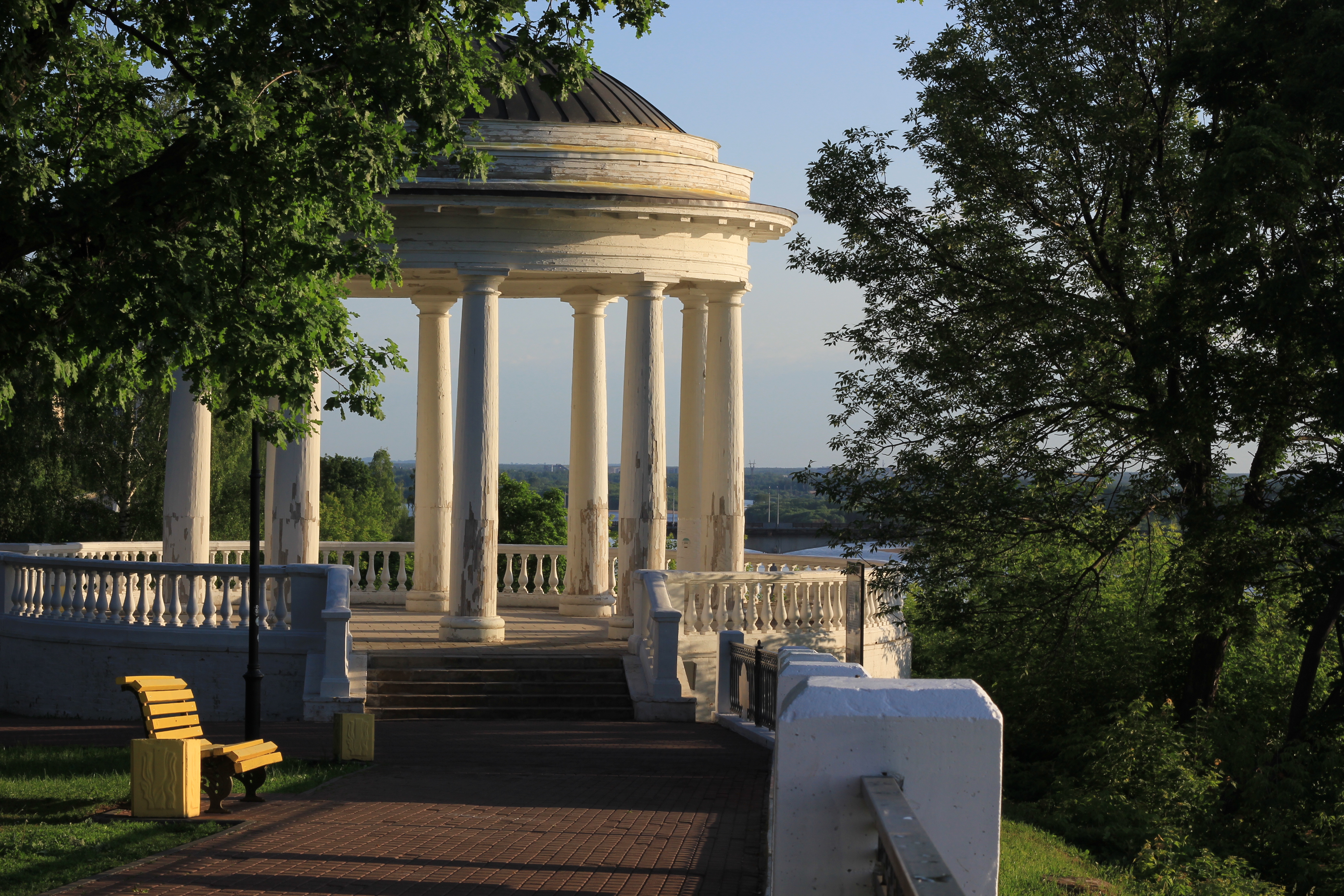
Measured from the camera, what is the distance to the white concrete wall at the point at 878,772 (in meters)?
5.63

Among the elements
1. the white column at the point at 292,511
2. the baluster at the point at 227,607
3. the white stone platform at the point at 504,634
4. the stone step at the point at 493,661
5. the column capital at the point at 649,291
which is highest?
the column capital at the point at 649,291

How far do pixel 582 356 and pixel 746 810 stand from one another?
888 inches

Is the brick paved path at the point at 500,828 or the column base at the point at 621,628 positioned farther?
the column base at the point at 621,628

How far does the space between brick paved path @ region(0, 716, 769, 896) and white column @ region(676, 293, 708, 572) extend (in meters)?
11.9

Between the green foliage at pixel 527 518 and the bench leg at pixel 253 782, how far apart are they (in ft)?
233

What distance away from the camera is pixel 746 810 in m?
16.4

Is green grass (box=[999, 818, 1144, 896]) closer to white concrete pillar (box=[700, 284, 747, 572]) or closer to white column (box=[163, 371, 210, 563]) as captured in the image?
white concrete pillar (box=[700, 284, 747, 572])

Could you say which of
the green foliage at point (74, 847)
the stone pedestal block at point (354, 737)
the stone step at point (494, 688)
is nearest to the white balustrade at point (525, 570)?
the stone step at point (494, 688)

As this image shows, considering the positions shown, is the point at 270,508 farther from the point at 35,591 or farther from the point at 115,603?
the point at 35,591

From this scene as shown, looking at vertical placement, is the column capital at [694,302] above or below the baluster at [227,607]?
above

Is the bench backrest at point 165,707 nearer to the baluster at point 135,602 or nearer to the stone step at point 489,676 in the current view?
the stone step at point 489,676

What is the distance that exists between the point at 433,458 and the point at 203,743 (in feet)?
76.4

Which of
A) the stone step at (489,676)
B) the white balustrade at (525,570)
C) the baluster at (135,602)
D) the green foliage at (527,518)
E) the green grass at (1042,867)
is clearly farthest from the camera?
the green foliage at (527,518)

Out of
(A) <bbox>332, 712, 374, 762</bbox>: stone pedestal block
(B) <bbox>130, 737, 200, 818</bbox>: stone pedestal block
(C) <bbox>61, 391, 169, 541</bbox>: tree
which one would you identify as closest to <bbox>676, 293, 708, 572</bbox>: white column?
(A) <bbox>332, 712, 374, 762</bbox>: stone pedestal block
